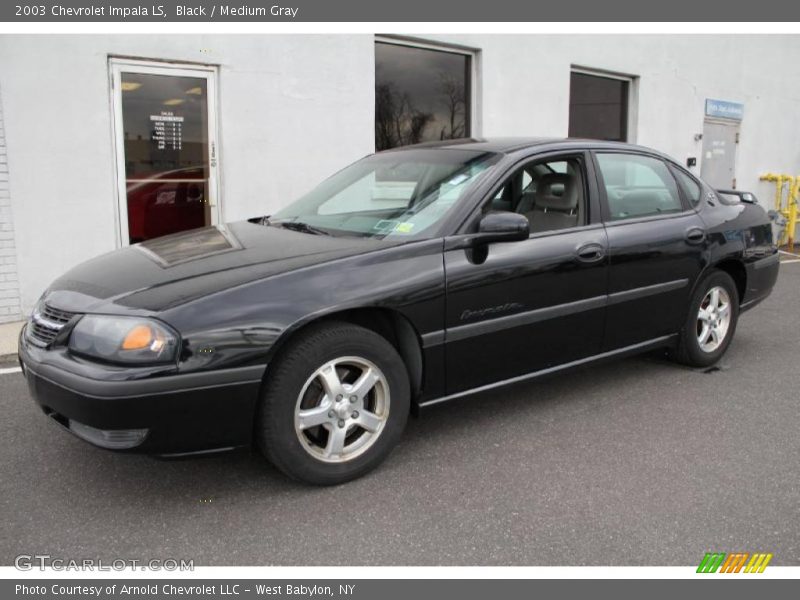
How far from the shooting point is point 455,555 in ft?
8.47

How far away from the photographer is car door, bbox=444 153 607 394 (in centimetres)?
341

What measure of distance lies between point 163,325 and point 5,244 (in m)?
4.46

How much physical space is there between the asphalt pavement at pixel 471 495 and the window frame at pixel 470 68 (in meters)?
5.47

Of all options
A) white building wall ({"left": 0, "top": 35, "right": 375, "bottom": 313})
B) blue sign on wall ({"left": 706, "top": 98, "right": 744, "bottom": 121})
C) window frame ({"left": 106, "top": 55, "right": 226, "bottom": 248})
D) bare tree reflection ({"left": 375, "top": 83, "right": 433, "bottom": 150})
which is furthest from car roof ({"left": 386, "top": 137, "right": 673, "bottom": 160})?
blue sign on wall ({"left": 706, "top": 98, "right": 744, "bottom": 121})

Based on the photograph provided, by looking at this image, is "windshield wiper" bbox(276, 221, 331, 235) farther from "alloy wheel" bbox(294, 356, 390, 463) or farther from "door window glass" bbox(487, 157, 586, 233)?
"door window glass" bbox(487, 157, 586, 233)

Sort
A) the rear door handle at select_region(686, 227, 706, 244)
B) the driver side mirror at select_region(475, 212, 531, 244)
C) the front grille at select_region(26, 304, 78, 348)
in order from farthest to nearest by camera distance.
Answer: the rear door handle at select_region(686, 227, 706, 244) < the driver side mirror at select_region(475, 212, 531, 244) < the front grille at select_region(26, 304, 78, 348)

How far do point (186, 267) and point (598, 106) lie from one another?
9033mm

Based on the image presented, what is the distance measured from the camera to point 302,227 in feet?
12.5

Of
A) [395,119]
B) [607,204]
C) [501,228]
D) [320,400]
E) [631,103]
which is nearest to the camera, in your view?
[320,400]

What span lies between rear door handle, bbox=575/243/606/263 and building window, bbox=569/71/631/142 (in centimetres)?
686

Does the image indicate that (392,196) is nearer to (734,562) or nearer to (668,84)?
(734,562)

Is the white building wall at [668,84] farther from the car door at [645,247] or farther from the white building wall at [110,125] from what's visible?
the car door at [645,247]

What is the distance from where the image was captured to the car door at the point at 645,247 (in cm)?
407

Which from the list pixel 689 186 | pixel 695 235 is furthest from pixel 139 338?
pixel 689 186
